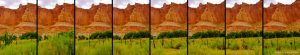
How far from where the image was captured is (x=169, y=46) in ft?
43.8

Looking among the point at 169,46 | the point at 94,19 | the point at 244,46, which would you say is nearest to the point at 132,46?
the point at 169,46

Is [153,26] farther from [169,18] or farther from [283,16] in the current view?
[283,16]

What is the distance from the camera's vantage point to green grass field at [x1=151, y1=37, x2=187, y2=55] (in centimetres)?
1328

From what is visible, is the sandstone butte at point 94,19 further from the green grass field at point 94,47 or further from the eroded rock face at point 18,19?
the eroded rock face at point 18,19

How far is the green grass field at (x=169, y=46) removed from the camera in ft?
43.6

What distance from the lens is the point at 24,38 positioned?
525 inches

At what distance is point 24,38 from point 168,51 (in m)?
2.72

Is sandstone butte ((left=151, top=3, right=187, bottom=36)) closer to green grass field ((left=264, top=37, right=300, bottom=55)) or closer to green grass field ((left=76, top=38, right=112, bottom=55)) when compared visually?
green grass field ((left=76, top=38, right=112, bottom=55))

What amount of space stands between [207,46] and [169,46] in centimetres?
72

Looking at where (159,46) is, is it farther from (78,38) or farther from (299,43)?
(299,43)

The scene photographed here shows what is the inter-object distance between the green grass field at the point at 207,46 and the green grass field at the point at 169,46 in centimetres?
14

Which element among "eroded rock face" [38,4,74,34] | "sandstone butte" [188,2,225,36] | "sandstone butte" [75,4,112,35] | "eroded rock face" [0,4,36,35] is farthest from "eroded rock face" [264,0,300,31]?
"eroded rock face" [0,4,36,35]

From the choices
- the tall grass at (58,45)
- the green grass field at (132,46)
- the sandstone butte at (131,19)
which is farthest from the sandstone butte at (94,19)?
the green grass field at (132,46)

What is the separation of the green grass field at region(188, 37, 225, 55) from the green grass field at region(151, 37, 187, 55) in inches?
5.4
